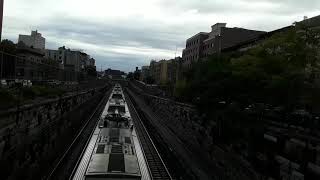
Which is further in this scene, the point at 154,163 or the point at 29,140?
the point at 154,163

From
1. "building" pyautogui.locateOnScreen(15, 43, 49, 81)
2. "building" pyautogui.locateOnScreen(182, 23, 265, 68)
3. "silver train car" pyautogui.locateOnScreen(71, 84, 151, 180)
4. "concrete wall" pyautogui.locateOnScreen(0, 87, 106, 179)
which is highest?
"building" pyautogui.locateOnScreen(182, 23, 265, 68)

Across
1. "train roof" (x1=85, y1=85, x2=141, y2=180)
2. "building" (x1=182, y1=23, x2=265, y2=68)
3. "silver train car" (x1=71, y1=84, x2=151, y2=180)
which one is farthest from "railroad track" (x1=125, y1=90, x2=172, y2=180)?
"building" (x1=182, y1=23, x2=265, y2=68)

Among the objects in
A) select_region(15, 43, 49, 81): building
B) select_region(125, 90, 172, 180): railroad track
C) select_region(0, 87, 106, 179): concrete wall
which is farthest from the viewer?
select_region(15, 43, 49, 81): building

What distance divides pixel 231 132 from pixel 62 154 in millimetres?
11831

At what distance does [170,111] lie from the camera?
6216 centimetres

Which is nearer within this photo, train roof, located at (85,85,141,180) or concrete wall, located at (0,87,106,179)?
train roof, located at (85,85,141,180)

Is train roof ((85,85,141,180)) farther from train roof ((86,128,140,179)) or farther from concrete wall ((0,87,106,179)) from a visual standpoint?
concrete wall ((0,87,106,179))

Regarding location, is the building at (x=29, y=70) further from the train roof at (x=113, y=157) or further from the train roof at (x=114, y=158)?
the train roof at (x=114, y=158)

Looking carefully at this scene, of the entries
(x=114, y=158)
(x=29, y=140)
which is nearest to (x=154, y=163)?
(x=29, y=140)

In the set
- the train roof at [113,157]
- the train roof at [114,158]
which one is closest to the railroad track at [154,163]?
the train roof at [113,157]

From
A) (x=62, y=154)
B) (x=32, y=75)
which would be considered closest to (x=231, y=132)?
(x=62, y=154)

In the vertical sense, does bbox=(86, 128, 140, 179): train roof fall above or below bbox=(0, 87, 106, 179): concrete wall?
above

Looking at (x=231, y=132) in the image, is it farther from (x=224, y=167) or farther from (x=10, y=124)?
(x=10, y=124)

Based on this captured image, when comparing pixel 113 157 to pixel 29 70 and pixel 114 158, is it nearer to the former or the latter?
pixel 114 158
